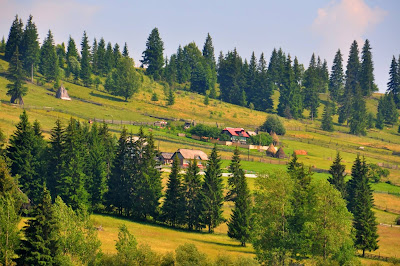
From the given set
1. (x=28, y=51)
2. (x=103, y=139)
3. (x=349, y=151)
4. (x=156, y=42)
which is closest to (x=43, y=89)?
(x=28, y=51)

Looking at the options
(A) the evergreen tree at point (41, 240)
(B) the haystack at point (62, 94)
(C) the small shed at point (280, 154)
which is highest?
(B) the haystack at point (62, 94)

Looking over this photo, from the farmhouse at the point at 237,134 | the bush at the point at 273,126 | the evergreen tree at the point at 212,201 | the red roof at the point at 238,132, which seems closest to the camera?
the evergreen tree at the point at 212,201

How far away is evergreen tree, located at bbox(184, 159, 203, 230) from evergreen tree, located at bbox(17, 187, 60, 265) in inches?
1203

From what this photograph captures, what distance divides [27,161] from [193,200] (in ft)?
74.5

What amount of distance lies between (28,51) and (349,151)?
99.2 meters

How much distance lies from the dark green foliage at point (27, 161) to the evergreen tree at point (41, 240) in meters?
27.0

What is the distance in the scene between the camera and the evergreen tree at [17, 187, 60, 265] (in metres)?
44.1

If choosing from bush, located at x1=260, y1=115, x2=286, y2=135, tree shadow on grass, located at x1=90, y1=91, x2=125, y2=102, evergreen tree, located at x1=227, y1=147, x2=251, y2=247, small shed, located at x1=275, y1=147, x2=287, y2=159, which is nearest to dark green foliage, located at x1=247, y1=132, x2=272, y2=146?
small shed, located at x1=275, y1=147, x2=287, y2=159

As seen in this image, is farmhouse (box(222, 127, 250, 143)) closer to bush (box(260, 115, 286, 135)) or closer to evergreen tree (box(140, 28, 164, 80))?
bush (box(260, 115, 286, 135))

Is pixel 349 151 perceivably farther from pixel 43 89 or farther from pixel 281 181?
pixel 281 181

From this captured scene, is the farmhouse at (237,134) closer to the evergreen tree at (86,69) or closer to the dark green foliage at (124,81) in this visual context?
the dark green foliage at (124,81)

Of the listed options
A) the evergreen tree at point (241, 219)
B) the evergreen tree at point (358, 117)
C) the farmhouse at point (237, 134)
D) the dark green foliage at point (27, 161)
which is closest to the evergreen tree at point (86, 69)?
the farmhouse at point (237, 134)

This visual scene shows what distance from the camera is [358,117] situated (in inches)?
7210

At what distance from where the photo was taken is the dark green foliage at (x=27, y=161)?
72562mm
